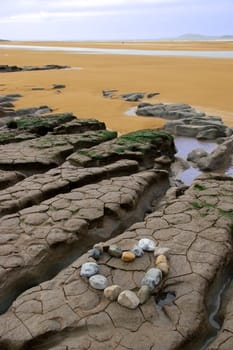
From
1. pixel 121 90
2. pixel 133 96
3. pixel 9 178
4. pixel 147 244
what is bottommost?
pixel 121 90

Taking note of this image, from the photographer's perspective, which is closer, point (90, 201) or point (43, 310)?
point (43, 310)

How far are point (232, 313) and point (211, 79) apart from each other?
14239 mm

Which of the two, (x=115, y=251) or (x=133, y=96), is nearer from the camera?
(x=115, y=251)

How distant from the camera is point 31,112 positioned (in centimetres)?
1166

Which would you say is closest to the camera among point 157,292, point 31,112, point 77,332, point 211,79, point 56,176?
point 77,332

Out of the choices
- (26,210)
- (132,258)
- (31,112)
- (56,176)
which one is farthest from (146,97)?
(132,258)

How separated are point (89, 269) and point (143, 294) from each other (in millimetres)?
489

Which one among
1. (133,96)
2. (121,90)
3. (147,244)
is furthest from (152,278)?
(121,90)

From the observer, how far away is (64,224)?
14.2 feet

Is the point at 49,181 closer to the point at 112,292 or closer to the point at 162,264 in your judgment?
the point at 162,264

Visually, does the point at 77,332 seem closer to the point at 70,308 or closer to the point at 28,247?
the point at 70,308

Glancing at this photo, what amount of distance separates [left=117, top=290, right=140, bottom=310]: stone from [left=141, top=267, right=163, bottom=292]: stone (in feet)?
0.54

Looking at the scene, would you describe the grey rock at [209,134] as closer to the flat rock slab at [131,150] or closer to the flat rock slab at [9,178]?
the flat rock slab at [131,150]

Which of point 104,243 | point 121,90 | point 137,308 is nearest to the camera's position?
point 137,308
